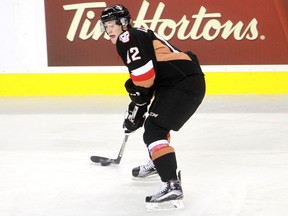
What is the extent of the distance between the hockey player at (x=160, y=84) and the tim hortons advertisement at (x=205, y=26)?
110 inches

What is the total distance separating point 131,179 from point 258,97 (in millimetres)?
2461

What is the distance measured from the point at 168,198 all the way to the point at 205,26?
313 centimetres

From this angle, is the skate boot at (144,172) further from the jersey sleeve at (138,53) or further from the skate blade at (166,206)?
the jersey sleeve at (138,53)

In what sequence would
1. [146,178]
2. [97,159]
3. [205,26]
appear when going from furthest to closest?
1. [205,26]
2. [97,159]
3. [146,178]

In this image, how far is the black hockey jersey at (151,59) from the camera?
2.39 m

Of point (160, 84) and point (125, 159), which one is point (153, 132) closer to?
point (160, 84)

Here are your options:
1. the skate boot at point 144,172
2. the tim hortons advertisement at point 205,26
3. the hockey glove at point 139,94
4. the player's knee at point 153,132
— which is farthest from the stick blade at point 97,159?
the tim hortons advertisement at point 205,26

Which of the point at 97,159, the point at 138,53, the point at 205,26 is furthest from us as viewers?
A: the point at 205,26

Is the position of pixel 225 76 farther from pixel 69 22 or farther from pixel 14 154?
pixel 14 154

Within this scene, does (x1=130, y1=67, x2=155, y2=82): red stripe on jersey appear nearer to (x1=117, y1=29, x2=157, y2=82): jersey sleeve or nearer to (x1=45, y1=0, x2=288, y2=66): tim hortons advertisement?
(x1=117, y1=29, x2=157, y2=82): jersey sleeve

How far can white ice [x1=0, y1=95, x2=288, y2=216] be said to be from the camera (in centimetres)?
251

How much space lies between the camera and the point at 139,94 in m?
2.54

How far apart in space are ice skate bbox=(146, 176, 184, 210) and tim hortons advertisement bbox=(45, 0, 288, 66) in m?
3.02

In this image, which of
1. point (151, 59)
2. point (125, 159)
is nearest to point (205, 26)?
point (125, 159)
